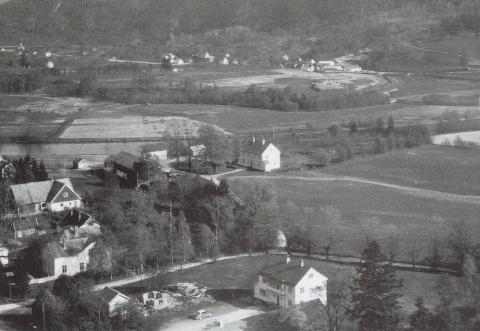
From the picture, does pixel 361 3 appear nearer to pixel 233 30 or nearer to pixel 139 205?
pixel 233 30

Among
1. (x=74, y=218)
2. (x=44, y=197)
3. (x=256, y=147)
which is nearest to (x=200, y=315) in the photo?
(x=74, y=218)

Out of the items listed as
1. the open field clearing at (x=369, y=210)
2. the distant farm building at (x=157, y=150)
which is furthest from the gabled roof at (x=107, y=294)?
the distant farm building at (x=157, y=150)

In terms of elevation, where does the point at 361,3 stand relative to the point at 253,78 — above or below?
above

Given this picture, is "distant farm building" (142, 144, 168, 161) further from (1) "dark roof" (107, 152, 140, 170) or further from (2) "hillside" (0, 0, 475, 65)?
(2) "hillside" (0, 0, 475, 65)

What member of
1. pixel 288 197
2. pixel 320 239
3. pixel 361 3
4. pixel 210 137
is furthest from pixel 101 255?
pixel 361 3

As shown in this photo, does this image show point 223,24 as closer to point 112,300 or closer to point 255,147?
point 255,147

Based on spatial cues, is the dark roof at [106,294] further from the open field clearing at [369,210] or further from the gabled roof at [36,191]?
the gabled roof at [36,191]
